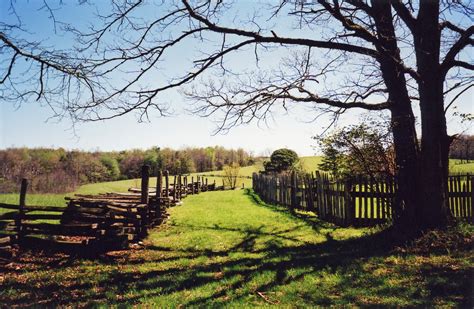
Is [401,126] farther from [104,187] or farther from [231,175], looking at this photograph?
[104,187]

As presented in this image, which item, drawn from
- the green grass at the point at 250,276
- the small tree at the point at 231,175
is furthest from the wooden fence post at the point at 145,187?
the small tree at the point at 231,175

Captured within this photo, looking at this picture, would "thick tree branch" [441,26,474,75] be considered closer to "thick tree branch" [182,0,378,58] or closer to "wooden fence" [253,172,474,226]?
"thick tree branch" [182,0,378,58]

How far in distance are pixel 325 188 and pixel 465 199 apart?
4818 millimetres

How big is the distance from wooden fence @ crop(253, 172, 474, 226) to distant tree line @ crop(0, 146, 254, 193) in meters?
Result: 29.7

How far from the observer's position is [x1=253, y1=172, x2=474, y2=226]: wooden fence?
11559mm

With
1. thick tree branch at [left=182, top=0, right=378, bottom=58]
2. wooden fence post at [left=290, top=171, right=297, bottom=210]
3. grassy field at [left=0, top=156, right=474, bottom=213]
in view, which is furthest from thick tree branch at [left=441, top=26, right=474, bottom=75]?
grassy field at [left=0, top=156, right=474, bottom=213]

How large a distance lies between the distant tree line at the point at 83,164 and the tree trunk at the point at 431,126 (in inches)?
1410

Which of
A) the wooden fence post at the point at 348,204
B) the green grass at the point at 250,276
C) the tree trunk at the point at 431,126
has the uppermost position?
the tree trunk at the point at 431,126

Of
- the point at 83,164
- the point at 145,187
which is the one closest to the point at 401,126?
the point at 145,187

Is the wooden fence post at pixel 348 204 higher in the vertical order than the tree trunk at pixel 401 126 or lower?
lower

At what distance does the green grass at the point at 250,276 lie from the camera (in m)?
5.51

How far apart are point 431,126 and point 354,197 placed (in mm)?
4122

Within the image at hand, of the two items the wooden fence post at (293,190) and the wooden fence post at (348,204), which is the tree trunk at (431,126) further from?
the wooden fence post at (293,190)

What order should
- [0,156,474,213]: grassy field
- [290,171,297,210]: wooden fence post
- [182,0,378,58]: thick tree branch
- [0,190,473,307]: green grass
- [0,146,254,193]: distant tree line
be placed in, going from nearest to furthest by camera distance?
[0,190,473,307]: green grass, [182,0,378,58]: thick tree branch, [290,171,297,210]: wooden fence post, [0,156,474,213]: grassy field, [0,146,254,193]: distant tree line
